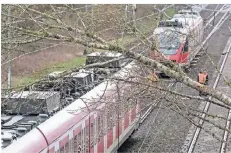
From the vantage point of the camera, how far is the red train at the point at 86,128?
21.7 ft

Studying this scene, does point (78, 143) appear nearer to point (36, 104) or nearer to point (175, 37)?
point (36, 104)

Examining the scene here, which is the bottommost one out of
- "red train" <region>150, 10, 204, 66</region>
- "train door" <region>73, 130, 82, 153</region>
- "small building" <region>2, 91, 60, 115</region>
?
"train door" <region>73, 130, 82, 153</region>

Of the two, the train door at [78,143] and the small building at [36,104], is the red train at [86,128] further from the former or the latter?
the small building at [36,104]

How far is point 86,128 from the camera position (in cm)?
893

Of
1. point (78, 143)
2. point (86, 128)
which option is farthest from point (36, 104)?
point (86, 128)

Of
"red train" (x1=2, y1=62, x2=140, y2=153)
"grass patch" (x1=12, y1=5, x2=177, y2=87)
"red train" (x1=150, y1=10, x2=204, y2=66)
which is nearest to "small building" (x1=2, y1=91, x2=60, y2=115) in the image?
"red train" (x1=2, y1=62, x2=140, y2=153)

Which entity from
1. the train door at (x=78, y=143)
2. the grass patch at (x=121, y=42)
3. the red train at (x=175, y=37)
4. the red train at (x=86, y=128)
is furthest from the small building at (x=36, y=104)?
the red train at (x=175, y=37)

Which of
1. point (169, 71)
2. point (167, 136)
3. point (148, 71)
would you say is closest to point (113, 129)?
point (167, 136)

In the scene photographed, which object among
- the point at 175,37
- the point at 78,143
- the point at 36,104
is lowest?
the point at 78,143

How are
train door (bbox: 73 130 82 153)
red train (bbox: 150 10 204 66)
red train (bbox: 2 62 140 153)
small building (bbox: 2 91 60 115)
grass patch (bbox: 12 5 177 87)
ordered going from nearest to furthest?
grass patch (bbox: 12 5 177 87) < red train (bbox: 150 10 204 66) < red train (bbox: 2 62 140 153) < small building (bbox: 2 91 60 115) < train door (bbox: 73 130 82 153)

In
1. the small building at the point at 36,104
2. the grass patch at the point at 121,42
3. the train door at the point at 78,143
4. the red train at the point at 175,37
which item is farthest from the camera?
the train door at the point at 78,143

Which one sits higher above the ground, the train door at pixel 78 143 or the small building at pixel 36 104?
the small building at pixel 36 104

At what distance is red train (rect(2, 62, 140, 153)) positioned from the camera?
661 cm

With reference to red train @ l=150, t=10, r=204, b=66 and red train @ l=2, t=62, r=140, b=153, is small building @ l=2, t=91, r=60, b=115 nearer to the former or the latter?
red train @ l=2, t=62, r=140, b=153
